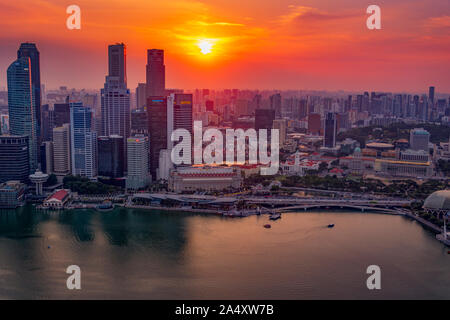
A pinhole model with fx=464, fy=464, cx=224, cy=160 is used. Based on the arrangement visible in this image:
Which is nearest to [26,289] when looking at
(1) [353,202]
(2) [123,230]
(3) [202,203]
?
(2) [123,230]

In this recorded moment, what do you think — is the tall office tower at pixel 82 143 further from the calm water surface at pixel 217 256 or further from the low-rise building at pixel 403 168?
the low-rise building at pixel 403 168

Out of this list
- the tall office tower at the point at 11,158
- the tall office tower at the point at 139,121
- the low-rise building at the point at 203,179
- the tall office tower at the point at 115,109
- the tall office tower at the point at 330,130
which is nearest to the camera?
the tall office tower at the point at 11,158

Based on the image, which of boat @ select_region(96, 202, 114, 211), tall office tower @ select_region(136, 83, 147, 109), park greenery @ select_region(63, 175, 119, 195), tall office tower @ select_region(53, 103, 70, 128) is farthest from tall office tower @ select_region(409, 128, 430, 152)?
tall office tower @ select_region(53, 103, 70, 128)

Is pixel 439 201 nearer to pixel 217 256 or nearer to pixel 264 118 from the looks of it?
pixel 217 256

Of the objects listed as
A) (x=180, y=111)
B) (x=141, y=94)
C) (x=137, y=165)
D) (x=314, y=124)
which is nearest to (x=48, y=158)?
(x=137, y=165)

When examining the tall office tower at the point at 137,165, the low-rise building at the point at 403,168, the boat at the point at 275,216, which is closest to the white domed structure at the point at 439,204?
the boat at the point at 275,216

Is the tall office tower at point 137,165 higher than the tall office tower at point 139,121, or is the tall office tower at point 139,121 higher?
the tall office tower at point 139,121

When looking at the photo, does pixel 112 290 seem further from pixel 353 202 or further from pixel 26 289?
pixel 353 202
